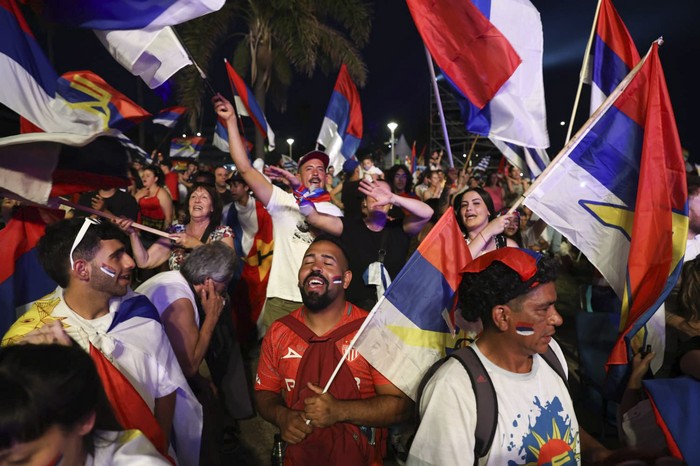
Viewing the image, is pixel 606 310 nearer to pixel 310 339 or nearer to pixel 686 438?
pixel 686 438

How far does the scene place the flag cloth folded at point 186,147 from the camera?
1298 centimetres

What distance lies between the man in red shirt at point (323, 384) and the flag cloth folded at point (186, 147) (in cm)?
1070

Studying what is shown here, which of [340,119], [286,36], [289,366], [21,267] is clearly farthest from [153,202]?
[286,36]

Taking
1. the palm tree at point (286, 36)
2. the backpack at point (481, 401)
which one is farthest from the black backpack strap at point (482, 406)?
the palm tree at point (286, 36)

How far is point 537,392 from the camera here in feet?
7.41

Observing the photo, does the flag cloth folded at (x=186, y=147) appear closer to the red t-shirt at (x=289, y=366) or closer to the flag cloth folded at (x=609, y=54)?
the flag cloth folded at (x=609, y=54)

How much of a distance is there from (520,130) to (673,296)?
67.9 inches

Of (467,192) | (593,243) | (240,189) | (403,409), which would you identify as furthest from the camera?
(240,189)

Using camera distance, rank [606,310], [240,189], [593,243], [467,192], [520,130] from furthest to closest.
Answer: [240,189] → [606,310] → [467,192] → [520,130] → [593,243]

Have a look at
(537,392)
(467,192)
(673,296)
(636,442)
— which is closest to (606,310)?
(673,296)

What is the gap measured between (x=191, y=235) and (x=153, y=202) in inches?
108

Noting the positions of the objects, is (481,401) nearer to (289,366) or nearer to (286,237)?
(289,366)

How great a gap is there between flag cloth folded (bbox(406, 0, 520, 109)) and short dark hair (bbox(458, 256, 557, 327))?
210 cm

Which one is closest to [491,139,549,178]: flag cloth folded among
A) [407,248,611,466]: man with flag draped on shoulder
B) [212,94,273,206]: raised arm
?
[212,94,273,206]: raised arm
